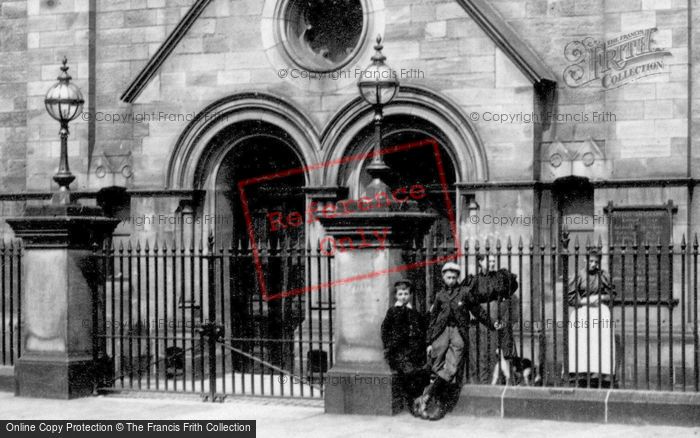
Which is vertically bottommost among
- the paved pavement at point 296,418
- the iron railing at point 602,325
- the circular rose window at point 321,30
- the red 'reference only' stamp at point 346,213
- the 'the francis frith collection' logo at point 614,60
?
the paved pavement at point 296,418

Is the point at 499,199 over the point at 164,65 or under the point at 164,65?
under

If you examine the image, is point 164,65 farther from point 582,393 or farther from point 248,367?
point 582,393

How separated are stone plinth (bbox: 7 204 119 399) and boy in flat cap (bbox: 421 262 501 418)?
428 cm

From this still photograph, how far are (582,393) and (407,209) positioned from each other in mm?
2616

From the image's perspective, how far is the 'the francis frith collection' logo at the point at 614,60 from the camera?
15211mm

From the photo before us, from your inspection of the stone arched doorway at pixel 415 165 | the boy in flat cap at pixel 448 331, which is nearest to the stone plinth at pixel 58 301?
the stone arched doorway at pixel 415 165

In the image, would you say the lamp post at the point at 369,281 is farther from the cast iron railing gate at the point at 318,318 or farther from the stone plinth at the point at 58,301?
the stone plinth at the point at 58,301

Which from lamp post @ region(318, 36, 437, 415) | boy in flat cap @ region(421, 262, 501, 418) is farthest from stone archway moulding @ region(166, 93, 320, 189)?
boy in flat cap @ region(421, 262, 501, 418)

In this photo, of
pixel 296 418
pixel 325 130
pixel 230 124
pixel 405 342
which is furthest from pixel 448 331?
pixel 230 124

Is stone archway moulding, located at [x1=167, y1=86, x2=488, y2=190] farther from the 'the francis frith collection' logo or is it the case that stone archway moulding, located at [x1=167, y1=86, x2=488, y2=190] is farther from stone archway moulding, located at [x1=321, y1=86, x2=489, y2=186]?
the 'the francis frith collection' logo

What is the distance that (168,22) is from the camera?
1794 cm

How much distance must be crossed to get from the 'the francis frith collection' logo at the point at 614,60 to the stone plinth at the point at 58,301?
685 centimetres

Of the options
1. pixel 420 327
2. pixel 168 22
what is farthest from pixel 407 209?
pixel 168 22

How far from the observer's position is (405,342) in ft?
38.4
